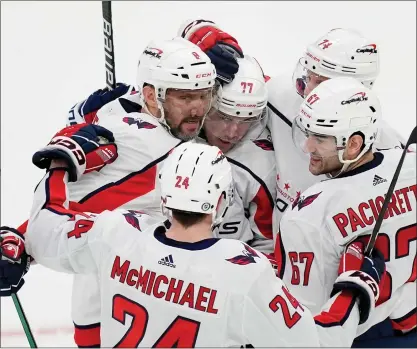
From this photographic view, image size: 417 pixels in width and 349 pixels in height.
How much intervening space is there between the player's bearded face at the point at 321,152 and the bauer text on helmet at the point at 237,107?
32cm

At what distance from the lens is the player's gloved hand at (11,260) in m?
2.76

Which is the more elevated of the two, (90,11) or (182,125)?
(182,125)

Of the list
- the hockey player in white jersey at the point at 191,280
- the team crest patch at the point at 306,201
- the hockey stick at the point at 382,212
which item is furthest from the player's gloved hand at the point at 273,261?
the hockey player in white jersey at the point at 191,280

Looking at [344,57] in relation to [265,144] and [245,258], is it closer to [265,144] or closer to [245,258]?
[265,144]

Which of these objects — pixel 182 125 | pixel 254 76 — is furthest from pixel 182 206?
pixel 254 76

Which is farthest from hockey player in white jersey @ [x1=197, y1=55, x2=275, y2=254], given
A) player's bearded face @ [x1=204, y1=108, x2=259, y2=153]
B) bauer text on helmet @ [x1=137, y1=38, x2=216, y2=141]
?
bauer text on helmet @ [x1=137, y1=38, x2=216, y2=141]

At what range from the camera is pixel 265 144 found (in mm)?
3400

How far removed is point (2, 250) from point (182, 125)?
748mm

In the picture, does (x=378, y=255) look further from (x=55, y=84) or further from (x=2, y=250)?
(x=55, y=84)

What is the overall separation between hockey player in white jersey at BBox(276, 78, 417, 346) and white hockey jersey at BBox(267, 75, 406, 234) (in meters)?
0.33

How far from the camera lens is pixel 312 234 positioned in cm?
280

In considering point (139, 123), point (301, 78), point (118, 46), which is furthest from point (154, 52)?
point (118, 46)

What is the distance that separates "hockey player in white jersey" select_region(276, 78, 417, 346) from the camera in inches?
110

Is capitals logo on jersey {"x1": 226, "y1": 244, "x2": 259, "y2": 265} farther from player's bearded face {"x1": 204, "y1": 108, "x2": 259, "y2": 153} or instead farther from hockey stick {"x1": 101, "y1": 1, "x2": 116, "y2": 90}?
hockey stick {"x1": 101, "y1": 1, "x2": 116, "y2": 90}
